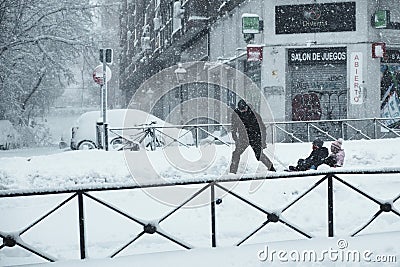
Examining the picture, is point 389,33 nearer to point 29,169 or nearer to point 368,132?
point 368,132

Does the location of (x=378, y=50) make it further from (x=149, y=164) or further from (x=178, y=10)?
(x=178, y=10)

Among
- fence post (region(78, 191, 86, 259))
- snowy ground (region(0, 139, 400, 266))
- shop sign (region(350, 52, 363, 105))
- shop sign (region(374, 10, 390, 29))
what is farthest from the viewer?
shop sign (region(350, 52, 363, 105))

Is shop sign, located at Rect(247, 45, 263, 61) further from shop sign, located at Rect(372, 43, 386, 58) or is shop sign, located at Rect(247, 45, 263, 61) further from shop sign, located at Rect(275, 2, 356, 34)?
shop sign, located at Rect(372, 43, 386, 58)

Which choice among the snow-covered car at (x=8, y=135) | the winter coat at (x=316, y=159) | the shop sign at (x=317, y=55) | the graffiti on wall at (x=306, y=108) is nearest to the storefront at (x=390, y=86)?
the shop sign at (x=317, y=55)

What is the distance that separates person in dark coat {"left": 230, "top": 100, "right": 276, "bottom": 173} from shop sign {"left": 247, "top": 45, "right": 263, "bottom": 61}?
956 cm

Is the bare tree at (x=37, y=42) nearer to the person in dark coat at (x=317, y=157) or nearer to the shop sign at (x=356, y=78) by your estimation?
the shop sign at (x=356, y=78)

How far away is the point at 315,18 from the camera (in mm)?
20266

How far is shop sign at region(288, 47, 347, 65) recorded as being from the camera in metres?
20.2

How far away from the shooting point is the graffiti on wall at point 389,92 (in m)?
20.4

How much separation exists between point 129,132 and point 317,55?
7.10 m

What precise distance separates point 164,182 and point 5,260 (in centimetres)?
219

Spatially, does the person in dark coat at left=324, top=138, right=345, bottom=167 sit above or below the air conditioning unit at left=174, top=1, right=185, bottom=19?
below

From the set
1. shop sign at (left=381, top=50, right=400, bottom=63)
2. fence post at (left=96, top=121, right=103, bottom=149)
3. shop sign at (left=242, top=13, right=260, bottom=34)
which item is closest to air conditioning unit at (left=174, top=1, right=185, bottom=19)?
shop sign at (left=242, top=13, right=260, bottom=34)

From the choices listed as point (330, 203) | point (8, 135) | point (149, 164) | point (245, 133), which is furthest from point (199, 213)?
point (8, 135)
